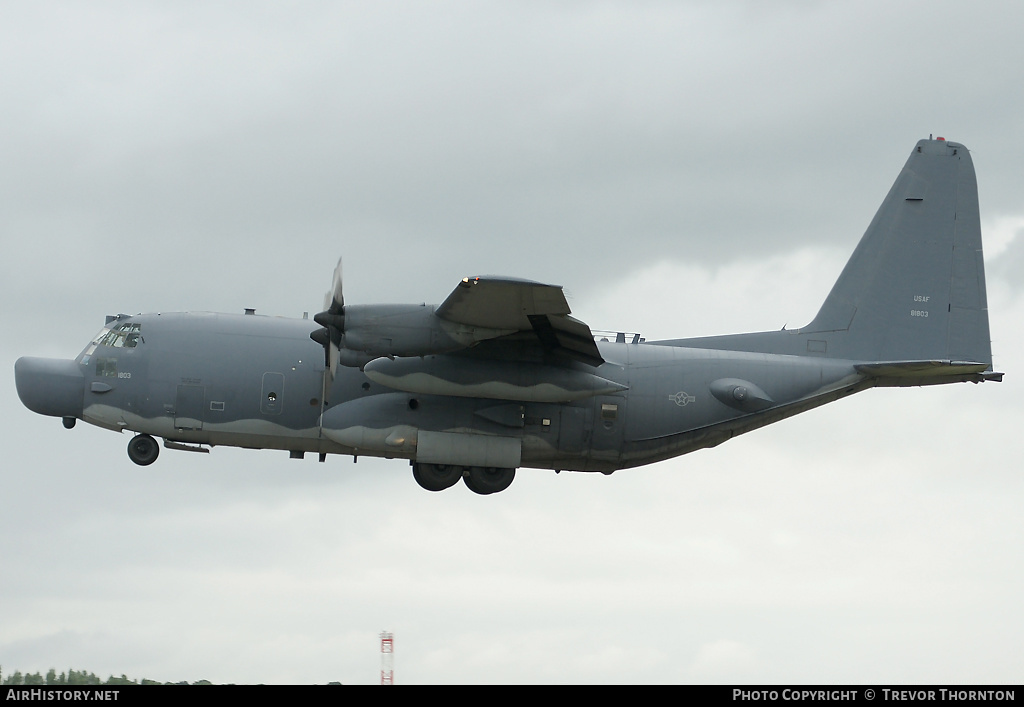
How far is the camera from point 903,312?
22.6 m

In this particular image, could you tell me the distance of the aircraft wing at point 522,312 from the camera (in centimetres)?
1764

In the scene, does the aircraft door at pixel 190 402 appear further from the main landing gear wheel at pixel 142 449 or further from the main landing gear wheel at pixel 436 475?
the main landing gear wheel at pixel 436 475

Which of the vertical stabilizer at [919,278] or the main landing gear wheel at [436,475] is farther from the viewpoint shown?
the vertical stabilizer at [919,278]

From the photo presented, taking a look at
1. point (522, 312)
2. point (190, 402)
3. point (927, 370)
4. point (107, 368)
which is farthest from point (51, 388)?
point (927, 370)

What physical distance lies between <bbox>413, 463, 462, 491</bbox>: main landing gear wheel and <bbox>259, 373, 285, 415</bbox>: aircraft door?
8.75 feet

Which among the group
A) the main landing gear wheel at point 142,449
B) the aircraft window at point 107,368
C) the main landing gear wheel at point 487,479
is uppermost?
the aircraft window at point 107,368

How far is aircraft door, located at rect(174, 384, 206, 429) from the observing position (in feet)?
66.2

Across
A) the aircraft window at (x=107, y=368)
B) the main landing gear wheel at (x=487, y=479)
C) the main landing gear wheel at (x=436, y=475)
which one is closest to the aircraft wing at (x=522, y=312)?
the main landing gear wheel at (x=487, y=479)

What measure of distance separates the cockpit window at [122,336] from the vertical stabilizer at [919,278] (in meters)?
11.9

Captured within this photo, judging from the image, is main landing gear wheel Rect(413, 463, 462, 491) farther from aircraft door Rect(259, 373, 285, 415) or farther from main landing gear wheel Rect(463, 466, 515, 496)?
aircraft door Rect(259, 373, 285, 415)

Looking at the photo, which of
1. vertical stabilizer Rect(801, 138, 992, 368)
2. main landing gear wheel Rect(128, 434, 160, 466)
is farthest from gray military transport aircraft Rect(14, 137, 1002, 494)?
vertical stabilizer Rect(801, 138, 992, 368)
